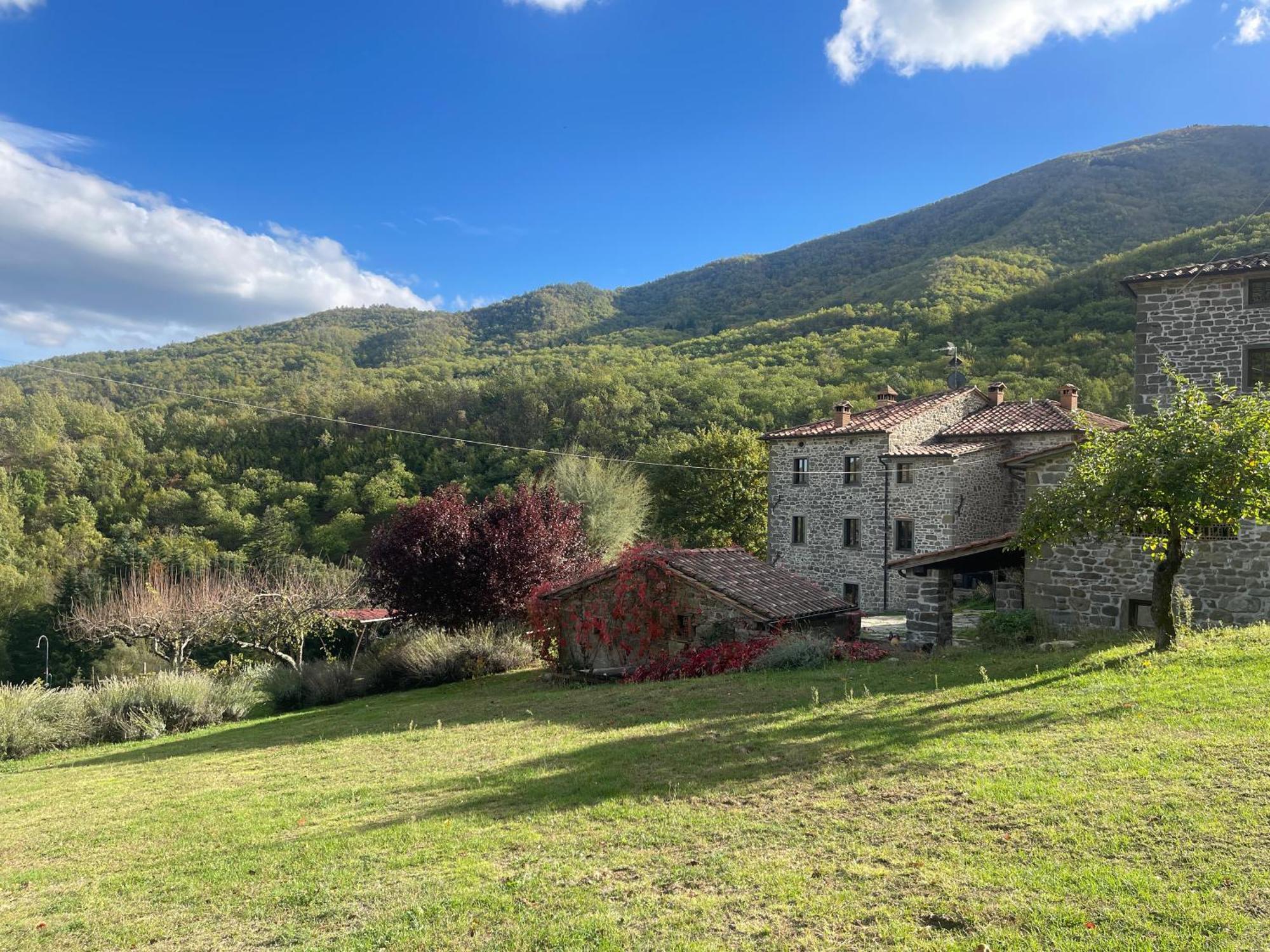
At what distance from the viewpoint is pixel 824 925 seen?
4.16m

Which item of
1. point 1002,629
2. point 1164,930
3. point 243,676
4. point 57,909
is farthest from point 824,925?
point 243,676

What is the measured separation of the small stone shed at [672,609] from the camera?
1494 centimetres

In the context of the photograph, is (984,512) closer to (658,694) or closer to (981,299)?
(658,694)

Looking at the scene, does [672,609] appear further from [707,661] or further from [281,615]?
[281,615]

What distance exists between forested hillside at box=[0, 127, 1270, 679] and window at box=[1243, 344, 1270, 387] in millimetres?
20706

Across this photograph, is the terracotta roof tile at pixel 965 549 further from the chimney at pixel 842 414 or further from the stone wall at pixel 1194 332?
the chimney at pixel 842 414

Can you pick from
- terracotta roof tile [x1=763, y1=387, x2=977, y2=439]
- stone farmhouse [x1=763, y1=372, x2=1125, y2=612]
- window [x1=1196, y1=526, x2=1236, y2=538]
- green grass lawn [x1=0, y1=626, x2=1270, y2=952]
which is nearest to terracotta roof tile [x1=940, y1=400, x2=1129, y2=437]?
stone farmhouse [x1=763, y1=372, x2=1125, y2=612]

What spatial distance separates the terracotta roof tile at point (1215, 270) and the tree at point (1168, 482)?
5915 millimetres

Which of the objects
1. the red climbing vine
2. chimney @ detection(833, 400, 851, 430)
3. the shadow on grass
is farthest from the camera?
chimney @ detection(833, 400, 851, 430)

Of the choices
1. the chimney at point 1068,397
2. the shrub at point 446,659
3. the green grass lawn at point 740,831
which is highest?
the chimney at point 1068,397

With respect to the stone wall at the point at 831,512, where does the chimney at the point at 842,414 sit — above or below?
above

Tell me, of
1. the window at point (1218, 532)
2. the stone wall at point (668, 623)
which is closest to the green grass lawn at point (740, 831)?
the window at point (1218, 532)

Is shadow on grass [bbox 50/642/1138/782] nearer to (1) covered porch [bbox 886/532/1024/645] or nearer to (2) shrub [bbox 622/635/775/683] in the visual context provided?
(2) shrub [bbox 622/635/775/683]

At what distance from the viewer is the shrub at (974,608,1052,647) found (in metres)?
13.0
